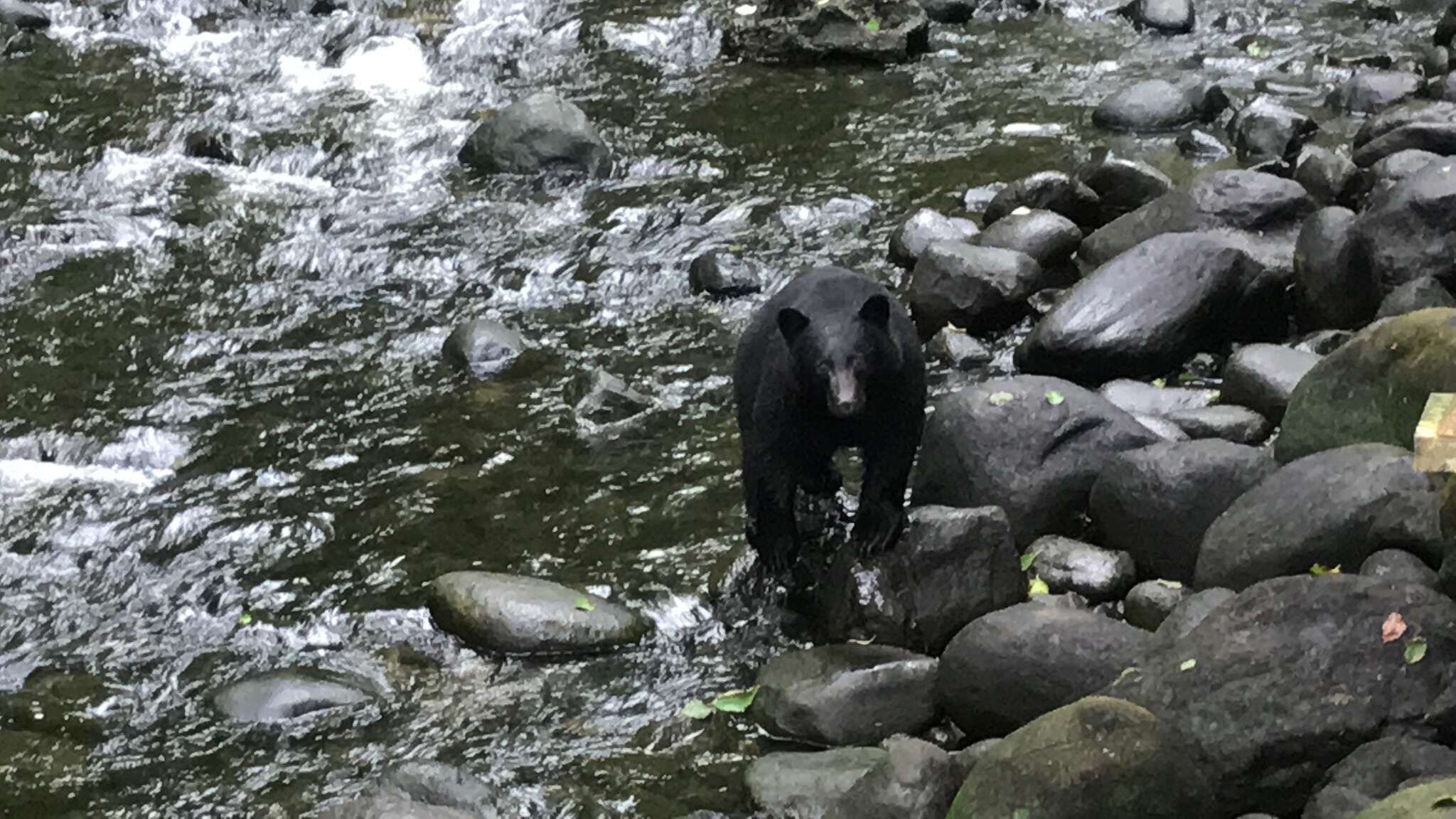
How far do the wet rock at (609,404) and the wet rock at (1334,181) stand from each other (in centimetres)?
431

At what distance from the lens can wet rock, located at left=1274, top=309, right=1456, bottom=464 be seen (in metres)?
5.32

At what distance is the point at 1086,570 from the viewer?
6.11 metres

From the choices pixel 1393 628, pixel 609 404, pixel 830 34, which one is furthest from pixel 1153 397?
pixel 830 34

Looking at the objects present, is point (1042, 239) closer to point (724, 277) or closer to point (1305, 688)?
point (724, 277)

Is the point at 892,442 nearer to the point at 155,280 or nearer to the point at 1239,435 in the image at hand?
the point at 1239,435

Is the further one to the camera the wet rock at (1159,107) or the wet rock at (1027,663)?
the wet rock at (1159,107)

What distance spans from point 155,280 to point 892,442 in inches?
236

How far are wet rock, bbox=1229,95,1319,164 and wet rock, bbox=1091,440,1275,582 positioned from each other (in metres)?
5.18

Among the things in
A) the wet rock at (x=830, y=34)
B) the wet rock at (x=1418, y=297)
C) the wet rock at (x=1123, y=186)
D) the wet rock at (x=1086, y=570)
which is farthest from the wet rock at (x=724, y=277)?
the wet rock at (x=830, y=34)

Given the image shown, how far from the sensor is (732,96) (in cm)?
1305

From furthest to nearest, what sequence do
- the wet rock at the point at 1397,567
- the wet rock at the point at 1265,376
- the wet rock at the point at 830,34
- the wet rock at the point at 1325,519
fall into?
the wet rock at the point at 830,34, the wet rock at the point at 1265,376, the wet rock at the point at 1325,519, the wet rock at the point at 1397,567

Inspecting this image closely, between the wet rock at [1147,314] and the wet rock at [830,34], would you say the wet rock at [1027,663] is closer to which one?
the wet rock at [1147,314]

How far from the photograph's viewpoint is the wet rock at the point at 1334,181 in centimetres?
917

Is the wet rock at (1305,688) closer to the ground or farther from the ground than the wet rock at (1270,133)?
farther from the ground
